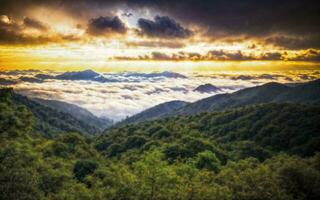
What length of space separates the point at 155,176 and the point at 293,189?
24.8 metres

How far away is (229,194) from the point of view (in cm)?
5547

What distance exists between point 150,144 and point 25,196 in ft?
383

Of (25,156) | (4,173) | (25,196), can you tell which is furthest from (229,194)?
(25,156)

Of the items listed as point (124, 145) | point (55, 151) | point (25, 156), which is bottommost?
point (124, 145)

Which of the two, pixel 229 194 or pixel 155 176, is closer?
pixel 229 194

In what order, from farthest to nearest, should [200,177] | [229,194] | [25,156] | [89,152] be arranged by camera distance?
[89,152]
[25,156]
[200,177]
[229,194]

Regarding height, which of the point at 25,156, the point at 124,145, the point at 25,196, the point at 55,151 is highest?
the point at 25,196

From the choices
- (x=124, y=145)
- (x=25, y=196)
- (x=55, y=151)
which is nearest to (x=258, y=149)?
(x=124, y=145)

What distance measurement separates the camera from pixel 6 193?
48375 mm

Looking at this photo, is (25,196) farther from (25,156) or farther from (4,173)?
(25,156)

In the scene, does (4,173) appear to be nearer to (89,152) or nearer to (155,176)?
(155,176)

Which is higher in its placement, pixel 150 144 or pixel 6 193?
pixel 6 193

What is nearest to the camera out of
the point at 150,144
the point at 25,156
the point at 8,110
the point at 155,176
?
the point at 155,176

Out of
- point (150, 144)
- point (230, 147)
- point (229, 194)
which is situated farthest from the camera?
point (230, 147)
